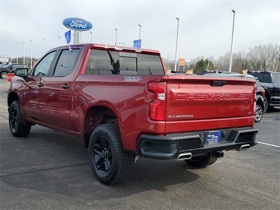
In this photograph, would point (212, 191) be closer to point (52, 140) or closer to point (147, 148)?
point (147, 148)

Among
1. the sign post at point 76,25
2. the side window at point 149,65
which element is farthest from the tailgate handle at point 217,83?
the sign post at point 76,25

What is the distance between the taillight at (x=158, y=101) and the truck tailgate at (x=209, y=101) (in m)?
0.06

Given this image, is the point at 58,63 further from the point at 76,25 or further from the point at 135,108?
the point at 76,25

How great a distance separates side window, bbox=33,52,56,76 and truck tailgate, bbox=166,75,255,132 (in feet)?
10.5

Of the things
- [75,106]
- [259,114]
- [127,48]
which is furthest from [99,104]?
[259,114]

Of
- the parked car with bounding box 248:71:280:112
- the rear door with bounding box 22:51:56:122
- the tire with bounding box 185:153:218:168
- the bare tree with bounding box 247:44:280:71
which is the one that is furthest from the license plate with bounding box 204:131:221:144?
the bare tree with bounding box 247:44:280:71

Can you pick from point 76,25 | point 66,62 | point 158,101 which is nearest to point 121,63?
point 66,62

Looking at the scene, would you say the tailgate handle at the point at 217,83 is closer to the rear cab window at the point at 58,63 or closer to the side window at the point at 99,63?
the side window at the point at 99,63

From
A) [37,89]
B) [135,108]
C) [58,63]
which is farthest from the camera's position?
[37,89]

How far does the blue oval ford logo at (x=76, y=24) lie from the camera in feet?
49.4

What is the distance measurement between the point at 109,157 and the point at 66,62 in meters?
2.04

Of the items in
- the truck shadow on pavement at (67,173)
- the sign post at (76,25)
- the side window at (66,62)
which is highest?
the sign post at (76,25)

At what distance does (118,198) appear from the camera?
3939mm

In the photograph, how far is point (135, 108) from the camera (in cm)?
382
